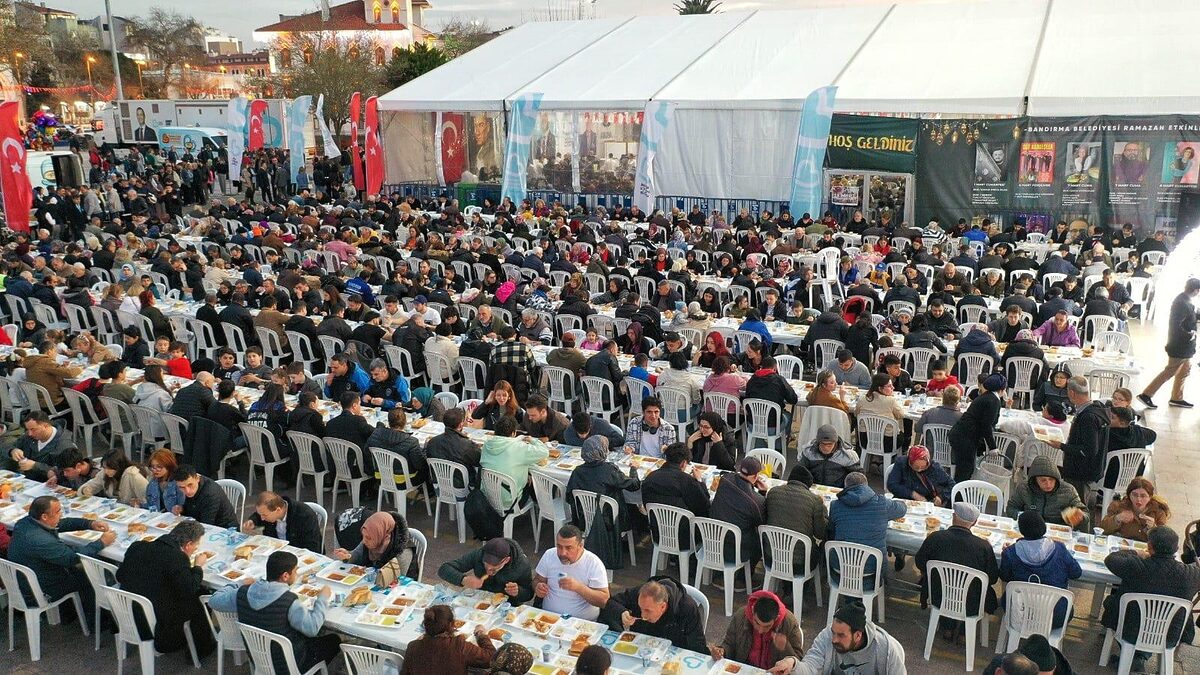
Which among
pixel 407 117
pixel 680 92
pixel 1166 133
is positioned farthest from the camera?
pixel 407 117

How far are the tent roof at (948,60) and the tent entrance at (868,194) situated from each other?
6.34ft

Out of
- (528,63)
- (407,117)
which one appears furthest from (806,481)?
(407,117)

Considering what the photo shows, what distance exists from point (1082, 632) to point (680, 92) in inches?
724

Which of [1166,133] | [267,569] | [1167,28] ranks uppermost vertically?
[1167,28]

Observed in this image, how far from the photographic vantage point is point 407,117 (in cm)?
2872

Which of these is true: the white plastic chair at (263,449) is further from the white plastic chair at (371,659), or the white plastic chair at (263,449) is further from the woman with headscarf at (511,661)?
the woman with headscarf at (511,661)

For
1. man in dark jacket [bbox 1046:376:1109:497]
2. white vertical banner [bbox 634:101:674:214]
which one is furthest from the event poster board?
man in dark jacket [bbox 1046:376:1109:497]

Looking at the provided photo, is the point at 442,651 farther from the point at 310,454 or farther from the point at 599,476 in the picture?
the point at 310,454

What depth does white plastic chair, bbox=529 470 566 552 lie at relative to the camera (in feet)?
25.1

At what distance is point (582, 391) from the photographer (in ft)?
34.4

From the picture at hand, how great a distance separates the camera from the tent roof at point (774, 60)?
72.1 ft

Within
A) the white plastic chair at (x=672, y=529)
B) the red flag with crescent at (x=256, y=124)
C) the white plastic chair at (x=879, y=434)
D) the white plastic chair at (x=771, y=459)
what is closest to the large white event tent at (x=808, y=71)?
the red flag with crescent at (x=256, y=124)

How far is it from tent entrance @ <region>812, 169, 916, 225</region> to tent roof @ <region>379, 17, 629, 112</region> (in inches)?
344

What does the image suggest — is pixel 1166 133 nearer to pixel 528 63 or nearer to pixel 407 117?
pixel 528 63
